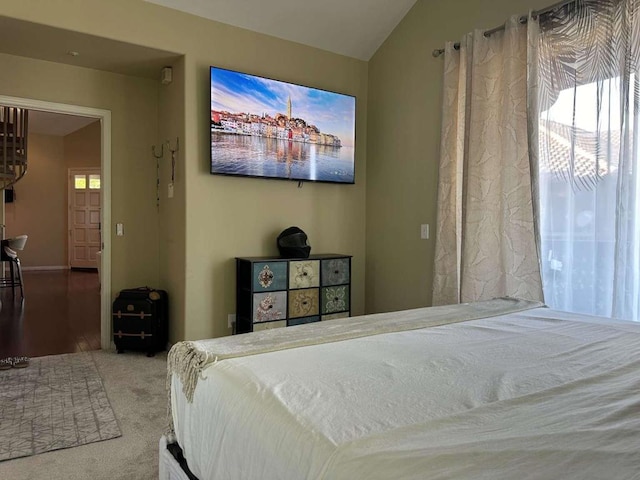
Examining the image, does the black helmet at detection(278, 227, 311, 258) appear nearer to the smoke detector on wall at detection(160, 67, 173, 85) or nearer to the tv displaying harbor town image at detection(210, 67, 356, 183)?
the tv displaying harbor town image at detection(210, 67, 356, 183)

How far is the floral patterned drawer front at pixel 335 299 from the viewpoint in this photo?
3979mm

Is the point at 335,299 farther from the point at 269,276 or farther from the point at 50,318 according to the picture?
the point at 50,318

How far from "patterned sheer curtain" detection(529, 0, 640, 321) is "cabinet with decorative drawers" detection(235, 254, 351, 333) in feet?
5.59

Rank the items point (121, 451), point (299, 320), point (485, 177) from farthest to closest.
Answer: point (299, 320) < point (485, 177) < point (121, 451)

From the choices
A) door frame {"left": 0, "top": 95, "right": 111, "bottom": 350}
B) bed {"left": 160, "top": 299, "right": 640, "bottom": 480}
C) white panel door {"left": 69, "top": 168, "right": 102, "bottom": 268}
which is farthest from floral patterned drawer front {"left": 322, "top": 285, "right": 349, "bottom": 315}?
white panel door {"left": 69, "top": 168, "right": 102, "bottom": 268}

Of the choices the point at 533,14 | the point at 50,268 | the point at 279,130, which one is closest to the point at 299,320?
the point at 279,130

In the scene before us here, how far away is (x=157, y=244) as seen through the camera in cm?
438

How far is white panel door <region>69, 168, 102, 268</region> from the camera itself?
9.93m

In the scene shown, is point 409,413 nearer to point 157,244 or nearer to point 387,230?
point 387,230

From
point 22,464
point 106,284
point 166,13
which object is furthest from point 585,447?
point 106,284

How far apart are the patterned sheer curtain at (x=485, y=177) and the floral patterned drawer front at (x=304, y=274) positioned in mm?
996

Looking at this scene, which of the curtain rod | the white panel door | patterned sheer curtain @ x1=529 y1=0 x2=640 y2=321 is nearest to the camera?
patterned sheer curtain @ x1=529 y1=0 x2=640 y2=321

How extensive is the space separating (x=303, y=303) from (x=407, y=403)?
2.80 m

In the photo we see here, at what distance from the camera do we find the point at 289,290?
3.77 m
